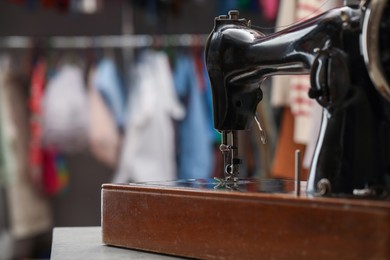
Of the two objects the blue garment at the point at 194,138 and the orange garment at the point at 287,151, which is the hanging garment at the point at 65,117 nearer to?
the blue garment at the point at 194,138

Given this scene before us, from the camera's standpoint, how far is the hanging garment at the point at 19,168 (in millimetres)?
4125

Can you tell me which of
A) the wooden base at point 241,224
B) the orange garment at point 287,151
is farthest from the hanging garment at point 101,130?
the wooden base at point 241,224

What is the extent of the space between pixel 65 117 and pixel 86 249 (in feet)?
8.82

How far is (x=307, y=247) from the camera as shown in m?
1.13

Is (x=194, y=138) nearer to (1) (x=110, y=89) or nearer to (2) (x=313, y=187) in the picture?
(1) (x=110, y=89)

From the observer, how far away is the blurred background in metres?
3.94

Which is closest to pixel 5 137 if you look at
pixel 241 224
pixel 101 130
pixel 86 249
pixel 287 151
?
pixel 101 130

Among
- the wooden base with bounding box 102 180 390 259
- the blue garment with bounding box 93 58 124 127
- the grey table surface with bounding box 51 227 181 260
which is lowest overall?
the grey table surface with bounding box 51 227 181 260

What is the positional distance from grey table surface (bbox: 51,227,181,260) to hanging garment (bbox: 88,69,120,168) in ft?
8.00

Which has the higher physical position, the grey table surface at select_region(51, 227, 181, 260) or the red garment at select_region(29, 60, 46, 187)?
the red garment at select_region(29, 60, 46, 187)

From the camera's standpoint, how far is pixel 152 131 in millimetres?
3969

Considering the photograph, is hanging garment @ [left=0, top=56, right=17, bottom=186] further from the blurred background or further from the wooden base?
the wooden base

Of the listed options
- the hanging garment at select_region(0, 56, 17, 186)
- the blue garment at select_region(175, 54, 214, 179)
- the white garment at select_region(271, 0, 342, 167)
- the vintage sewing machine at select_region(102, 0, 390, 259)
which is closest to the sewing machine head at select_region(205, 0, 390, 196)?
the vintage sewing machine at select_region(102, 0, 390, 259)

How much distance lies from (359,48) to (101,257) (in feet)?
1.76
